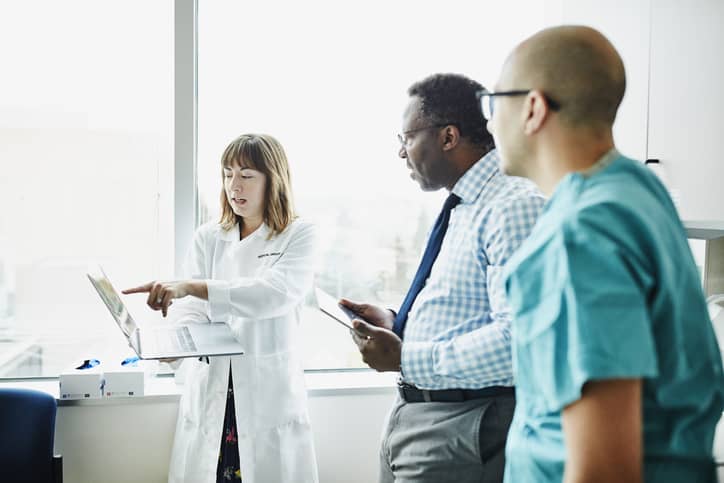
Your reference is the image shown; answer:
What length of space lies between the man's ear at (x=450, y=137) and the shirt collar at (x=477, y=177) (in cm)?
7

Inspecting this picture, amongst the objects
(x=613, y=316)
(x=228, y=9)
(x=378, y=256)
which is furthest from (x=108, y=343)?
(x=613, y=316)

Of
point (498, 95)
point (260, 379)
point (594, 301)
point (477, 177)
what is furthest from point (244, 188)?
point (594, 301)

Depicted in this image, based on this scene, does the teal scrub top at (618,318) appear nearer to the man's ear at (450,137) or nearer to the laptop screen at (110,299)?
the man's ear at (450,137)

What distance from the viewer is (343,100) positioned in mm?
2377

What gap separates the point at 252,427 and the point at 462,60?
62.0 inches

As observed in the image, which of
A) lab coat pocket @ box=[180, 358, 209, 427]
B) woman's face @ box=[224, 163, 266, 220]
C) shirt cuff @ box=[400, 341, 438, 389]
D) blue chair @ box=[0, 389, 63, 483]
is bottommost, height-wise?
blue chair @ box=[0, 389, 63, 483]

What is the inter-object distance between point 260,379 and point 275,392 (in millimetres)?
62

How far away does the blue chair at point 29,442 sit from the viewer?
6.06 ft

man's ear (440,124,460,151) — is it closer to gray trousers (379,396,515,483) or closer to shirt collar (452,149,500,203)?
shirt collar (452,149,500,203)

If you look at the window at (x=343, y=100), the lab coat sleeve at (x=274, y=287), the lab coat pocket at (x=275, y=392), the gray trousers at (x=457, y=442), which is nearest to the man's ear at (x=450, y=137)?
the gray trousers at (x=457, y=442)

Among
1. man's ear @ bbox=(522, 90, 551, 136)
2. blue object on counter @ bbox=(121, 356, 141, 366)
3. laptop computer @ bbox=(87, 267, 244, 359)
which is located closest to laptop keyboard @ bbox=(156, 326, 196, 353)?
laptop computer @ bbox=(87, 267, 244, 359)

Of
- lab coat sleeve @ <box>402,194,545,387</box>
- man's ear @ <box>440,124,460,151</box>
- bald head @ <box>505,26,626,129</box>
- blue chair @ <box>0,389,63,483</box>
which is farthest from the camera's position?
blue chair @ <box>0,389,63,483</box>

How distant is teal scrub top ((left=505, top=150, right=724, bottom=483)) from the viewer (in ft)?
2.21

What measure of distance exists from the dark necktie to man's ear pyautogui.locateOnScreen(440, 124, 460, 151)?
0.12 meters
